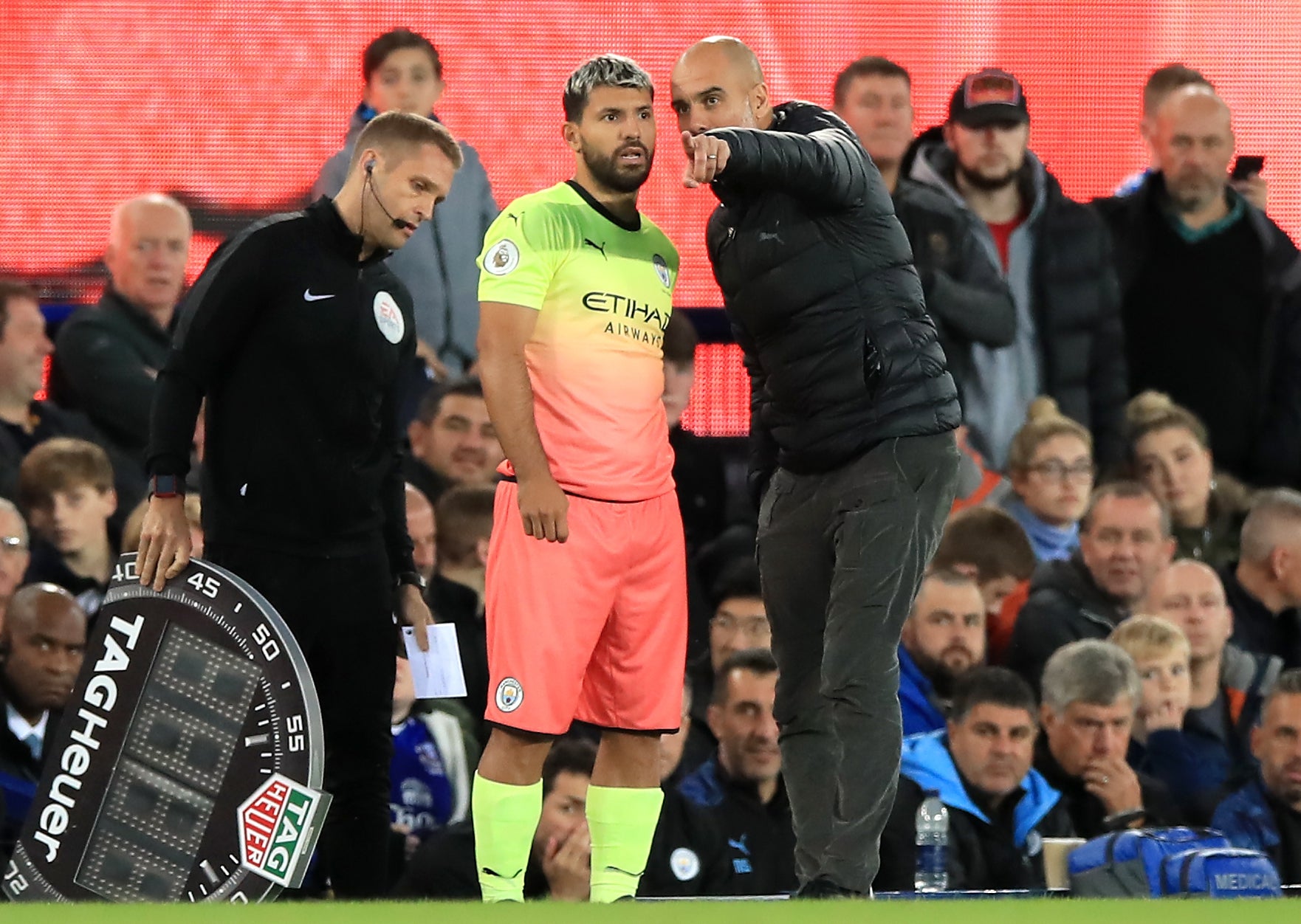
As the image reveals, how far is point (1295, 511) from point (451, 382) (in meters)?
2.58

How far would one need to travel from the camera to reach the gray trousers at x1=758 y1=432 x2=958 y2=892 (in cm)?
386

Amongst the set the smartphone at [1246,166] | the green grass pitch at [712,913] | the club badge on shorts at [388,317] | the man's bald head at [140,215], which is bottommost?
the green grass pitch at [712,913]

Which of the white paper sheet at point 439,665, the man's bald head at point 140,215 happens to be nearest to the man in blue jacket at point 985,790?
the white paper sheet at point 439,665

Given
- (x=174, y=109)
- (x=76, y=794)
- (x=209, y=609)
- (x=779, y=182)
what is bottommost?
(x=76, y=794)

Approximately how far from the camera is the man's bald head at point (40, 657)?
5.30 m

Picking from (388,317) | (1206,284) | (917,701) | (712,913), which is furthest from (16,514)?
(1206,284)

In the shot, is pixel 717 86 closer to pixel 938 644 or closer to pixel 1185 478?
pixel 938 644

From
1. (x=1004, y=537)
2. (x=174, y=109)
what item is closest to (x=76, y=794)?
(x=174, y=109)

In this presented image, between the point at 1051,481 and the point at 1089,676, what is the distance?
0.81 meters

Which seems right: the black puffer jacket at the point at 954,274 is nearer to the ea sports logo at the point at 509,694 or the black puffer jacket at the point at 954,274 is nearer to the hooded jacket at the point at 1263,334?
the hooded jacket at the point at 1263,334

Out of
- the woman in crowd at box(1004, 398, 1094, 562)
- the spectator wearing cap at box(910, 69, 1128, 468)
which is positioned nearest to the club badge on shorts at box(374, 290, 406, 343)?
the spectator wearing cap at box(910, 69, 1128, 468)

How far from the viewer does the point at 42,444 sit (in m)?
5.77

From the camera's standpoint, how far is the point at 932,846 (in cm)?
533

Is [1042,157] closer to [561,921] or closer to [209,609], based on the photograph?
[209,609]
